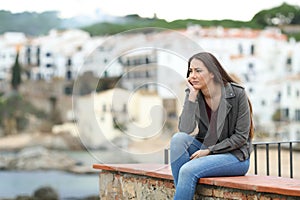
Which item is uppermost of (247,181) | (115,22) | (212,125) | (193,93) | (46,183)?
(115,22)

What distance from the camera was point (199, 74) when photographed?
256cm

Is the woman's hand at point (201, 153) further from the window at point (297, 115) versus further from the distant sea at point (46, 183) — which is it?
the window at point (297, 115)

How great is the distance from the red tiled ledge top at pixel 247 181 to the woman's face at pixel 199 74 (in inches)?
14.0

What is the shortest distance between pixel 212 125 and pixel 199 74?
0.20 metres

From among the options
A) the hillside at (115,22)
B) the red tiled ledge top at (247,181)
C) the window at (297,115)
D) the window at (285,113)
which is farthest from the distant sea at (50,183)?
the red tiled ledge top at (247,181)

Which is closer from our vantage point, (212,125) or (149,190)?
(212,125)

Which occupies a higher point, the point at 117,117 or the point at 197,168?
the point at 117,117

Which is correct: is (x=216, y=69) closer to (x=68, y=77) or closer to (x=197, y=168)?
(x=197, y=168)

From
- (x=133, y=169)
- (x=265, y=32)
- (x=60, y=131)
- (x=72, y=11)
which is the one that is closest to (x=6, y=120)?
(x=60, y=131)

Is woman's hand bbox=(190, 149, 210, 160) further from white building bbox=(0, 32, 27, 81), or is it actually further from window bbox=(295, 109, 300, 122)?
window bbox=(295, 109, 300, 122)

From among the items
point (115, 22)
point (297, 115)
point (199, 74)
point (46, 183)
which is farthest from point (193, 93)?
point (46, 183)

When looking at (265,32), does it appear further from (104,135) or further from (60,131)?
(104,135)

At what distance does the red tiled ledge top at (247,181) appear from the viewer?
2238 mm

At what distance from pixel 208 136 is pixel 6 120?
728 inches
